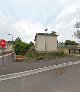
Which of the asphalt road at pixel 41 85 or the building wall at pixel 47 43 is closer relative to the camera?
the asphalt road at pixel 41 85

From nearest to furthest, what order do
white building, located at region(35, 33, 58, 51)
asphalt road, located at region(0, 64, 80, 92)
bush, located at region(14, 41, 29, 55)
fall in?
asphalt road, located at region(0, 64, 80, 92) < bush, located at region(14, 41, 29, 55) < white building, located at region(35, 33, 58, 51)

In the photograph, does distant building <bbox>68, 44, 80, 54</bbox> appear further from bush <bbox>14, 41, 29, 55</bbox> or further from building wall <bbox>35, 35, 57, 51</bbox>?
bush <bbox>14, 41, 29, 55</bbox>

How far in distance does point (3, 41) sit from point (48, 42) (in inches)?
1787

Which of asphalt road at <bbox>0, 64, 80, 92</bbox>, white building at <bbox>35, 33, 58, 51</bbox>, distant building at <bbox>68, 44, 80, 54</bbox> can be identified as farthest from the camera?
distant building at <bbox>68, 44, 80, 54</bbox>

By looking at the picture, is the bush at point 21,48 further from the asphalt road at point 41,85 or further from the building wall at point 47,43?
the asphalt road at point 41,85

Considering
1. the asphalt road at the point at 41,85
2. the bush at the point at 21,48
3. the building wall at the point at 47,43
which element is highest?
the building wall at the point at 47,43

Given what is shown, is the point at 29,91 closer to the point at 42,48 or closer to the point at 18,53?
the point at 18,53

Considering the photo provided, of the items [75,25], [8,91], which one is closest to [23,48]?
[75,25]

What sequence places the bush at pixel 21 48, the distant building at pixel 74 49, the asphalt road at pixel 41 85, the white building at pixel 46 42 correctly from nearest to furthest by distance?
the asphalt road at pixel 41 85 → the bush at pixel 21 48 → the white building at pixel 46 42 → the distant building at pixel 74 49

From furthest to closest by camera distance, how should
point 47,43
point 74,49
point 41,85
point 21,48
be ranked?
1. point 74,49
2. point 47,43
3. point 21,48
4. point 41,85

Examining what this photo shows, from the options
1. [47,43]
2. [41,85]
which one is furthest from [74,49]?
[41,85]

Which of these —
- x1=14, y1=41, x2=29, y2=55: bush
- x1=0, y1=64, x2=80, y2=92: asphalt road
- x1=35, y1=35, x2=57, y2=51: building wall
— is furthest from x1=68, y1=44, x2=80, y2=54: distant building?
x1=0, y1=64, x2=80, y2=92: asphalt road

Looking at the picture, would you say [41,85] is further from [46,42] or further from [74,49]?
[74,49]

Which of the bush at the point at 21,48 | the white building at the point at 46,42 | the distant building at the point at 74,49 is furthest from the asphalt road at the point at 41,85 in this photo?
the distant building at the point at 74,49
